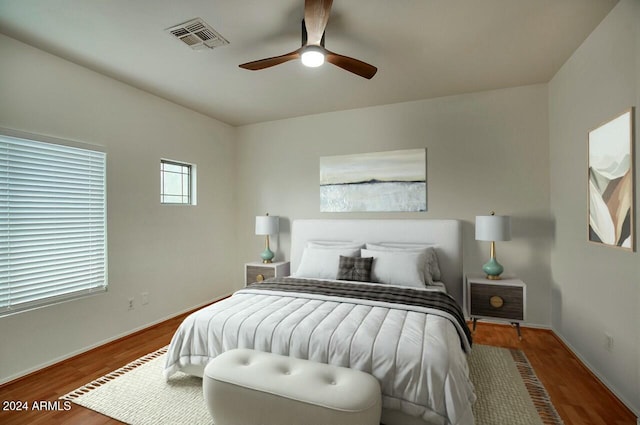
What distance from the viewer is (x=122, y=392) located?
2.27m

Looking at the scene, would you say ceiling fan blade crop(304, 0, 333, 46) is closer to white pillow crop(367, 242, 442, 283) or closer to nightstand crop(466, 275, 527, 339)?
white pillow crop(367, 242, 442, 283)

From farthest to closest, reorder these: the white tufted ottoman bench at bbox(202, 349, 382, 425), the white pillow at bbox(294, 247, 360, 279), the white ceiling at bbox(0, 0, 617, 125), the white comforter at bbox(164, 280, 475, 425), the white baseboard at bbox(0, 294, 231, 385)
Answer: the white pillow at bbox(294, 247, 360, 279) → the white baseboard at bbox(0, 294, 231, 385) → the white ceiling at bbox(0, 0, 617, 125) → the white comforter at bbox(164, 280, 475, 425) → the white tufted ottoman bench at bbox(202, 349, 382, 425)

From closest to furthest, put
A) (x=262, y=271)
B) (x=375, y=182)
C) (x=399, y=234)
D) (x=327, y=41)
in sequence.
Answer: (x=327, y=41) < (x=399, y=234) < (x=375, y=182) < (x=262, y=271)

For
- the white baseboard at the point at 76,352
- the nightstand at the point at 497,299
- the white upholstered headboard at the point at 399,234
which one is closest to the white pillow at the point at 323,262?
the white upholstered headboard at the point at 399,234

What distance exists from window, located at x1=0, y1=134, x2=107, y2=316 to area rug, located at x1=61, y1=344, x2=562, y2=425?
0.96 m

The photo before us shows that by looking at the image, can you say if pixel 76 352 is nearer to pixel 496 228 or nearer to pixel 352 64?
pixel 352 64

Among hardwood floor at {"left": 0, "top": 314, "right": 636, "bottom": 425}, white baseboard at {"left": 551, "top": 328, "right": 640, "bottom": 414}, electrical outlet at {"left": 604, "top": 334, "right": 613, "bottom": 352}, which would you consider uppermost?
electrical outlet at {"left": 604, "top": 334, "right": 613, "bottom": 352}

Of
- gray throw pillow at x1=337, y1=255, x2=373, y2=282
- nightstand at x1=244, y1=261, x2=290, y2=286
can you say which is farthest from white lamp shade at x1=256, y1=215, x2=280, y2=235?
gray throw pillow at x1=337, y1=255, x2=373, y2=282

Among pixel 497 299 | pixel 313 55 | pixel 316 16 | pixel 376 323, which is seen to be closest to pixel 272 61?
pixel 313 55

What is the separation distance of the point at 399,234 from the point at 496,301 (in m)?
1.24

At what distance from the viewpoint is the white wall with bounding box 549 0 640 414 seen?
6.68 ft

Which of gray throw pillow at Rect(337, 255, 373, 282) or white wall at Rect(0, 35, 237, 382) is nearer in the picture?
white wall at Rect(0, 35, 237, 382)

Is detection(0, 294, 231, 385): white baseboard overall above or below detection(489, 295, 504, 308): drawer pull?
below

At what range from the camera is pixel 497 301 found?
3.18 meters
